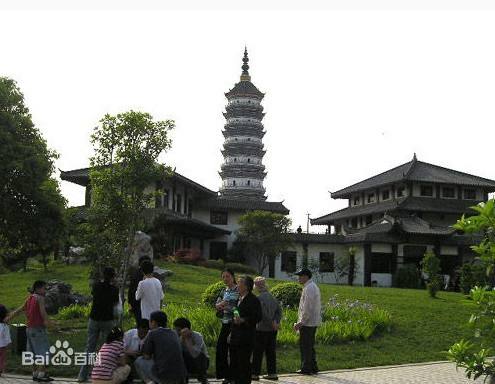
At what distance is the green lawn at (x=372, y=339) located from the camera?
12773 mm

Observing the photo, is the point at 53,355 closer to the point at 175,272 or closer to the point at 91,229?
the point at 91,229

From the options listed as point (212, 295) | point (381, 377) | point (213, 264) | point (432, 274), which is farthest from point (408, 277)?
point (381, 377)

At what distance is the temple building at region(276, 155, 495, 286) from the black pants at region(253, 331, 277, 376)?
30.0 meters

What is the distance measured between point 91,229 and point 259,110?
156 ft

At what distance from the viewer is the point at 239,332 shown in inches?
344

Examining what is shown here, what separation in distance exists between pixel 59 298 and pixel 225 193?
4256cm

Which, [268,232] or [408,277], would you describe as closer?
[408,277]

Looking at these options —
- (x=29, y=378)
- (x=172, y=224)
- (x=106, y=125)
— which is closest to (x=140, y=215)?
(x=106, y=125)

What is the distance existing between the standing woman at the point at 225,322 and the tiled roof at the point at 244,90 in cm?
5407

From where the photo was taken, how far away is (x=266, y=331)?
10.4 meters

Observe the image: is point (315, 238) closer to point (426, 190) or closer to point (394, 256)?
point (394, 256)

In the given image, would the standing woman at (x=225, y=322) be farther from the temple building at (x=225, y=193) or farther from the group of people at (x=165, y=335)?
the temple building at (x=225, y=193)

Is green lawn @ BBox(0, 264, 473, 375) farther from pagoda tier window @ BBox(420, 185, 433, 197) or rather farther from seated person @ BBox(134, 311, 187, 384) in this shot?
pagoda tier window @ BBox(420, 185, 433, 197)

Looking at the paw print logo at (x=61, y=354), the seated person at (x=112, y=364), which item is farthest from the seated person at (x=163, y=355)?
the paw print logo at (x=61, y=354)
